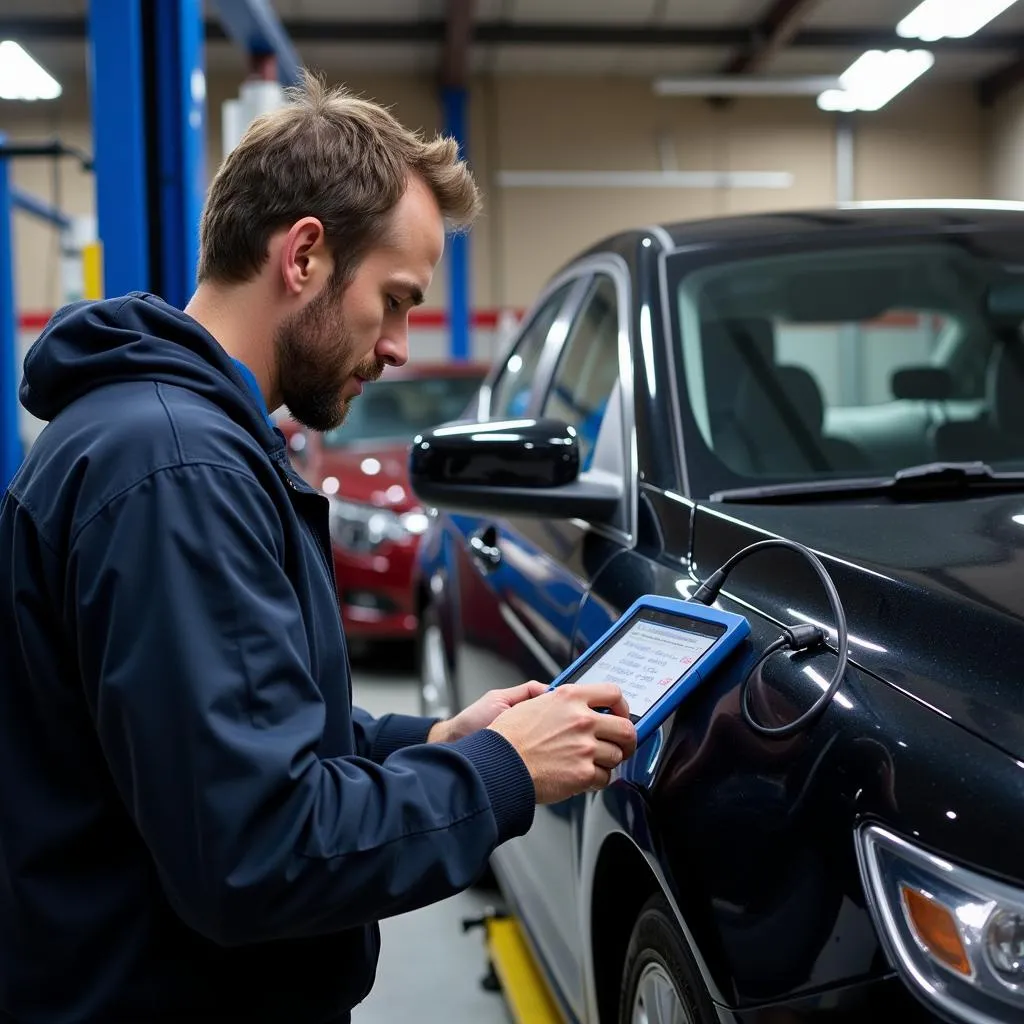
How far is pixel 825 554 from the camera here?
1404 millimetres

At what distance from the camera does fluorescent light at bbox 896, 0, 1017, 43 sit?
31.1 ft

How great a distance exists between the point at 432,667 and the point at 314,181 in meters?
2.57

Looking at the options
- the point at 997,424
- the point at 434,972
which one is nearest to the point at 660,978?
the point at 997,424

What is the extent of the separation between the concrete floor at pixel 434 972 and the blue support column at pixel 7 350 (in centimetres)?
446

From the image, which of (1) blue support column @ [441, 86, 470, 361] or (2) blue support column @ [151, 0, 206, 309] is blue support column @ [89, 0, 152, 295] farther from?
(1) blue support column @ [441, 86, 470, 361]

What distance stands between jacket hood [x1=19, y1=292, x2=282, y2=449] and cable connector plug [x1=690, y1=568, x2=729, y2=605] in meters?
0.54

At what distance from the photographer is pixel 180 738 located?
38.0 inches

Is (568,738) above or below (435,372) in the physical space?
below

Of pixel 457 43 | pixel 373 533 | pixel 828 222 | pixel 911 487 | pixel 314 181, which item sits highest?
pixel 457 43

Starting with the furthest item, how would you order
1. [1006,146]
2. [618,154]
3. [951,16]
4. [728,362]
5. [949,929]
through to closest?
[618,154], [1006,146], [951,16], [728,362], [949,929]

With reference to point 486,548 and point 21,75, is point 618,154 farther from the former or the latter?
point 486,548

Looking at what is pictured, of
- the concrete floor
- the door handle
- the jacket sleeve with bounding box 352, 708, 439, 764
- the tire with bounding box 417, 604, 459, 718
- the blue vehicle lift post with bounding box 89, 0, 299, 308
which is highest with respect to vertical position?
the blue vehicle lift post with bounding box 89, 0, 299, 308

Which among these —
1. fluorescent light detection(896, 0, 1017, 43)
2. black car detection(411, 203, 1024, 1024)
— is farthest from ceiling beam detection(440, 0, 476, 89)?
black car detection(411, 203, 1024, 1024)

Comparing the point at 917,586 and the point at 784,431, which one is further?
the point at 784,431
